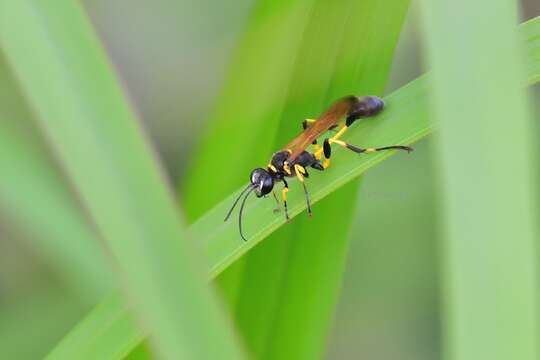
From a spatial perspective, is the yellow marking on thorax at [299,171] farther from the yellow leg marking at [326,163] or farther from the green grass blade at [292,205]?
the green grass blade at [292,205]

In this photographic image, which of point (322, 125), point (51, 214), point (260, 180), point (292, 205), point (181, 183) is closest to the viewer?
point (292, 205)

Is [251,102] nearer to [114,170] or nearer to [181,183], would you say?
[114,170]

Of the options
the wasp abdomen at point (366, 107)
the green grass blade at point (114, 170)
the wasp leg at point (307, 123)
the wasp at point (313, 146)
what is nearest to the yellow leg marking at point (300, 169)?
the wasp at point (313, 146)

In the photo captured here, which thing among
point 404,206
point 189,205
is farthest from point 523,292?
point 404,206

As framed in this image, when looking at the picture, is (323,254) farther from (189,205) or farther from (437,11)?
(437,11)

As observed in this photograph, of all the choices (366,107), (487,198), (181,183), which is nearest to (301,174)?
(366,107)

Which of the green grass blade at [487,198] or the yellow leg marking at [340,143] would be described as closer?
the green grass blade at [487,198]
